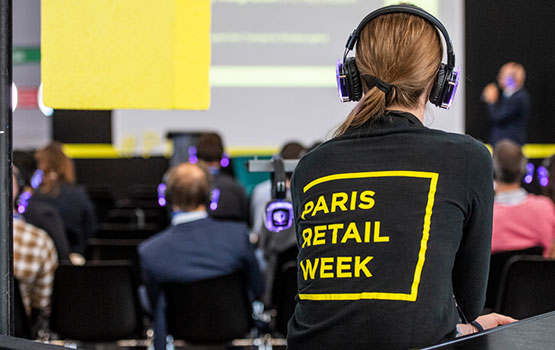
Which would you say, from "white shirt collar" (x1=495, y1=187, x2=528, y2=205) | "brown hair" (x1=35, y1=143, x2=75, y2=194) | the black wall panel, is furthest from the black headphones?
the black wall panel

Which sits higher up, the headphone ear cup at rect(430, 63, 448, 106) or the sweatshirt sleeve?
the headphone ear cup at rect(430, 63, 448, 106)

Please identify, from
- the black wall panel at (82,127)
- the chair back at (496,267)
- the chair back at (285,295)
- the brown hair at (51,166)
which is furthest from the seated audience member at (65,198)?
the black wall panel at (82,127)

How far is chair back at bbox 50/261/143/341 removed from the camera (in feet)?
9.41

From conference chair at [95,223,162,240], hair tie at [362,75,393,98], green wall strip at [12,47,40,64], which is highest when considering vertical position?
green wall strip at [12,47,40,64]

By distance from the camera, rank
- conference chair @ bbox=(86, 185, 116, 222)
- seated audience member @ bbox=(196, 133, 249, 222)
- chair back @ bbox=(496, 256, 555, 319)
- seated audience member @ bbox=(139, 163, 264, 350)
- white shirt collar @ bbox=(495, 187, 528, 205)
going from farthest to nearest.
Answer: conference chair @ bbox=(86, 185, 116, 222), seated audience member @ bbox=(196, 133, 249, 222), white shirt collar @ bbox=(495, 187, 528, 205), seated audience member @ bbox=(139, 163, 264, 350), chair back @ bbox=(496, 256, 555, 319)

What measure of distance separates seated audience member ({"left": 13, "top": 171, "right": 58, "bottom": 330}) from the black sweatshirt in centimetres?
194

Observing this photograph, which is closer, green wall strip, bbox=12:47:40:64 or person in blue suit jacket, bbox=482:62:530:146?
person in blue suit jacket, bbox=482:62:530:146

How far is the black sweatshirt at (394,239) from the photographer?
3.76ft

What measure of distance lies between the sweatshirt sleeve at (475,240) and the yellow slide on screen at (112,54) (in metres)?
0.50

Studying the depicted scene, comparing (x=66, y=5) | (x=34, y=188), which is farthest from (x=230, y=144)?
(x=66, y=5)

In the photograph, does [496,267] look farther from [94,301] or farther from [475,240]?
[475,240]

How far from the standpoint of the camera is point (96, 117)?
31.6 ft

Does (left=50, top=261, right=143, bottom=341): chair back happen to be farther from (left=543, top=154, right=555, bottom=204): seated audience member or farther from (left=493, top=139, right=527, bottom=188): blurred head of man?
(left=543, top=154, right=555, bottom=204): seated audience member

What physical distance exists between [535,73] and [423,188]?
8379 millimetres
